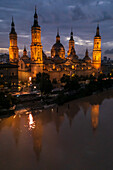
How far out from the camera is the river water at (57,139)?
13.2 metres

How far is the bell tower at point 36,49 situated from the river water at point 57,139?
1961cm

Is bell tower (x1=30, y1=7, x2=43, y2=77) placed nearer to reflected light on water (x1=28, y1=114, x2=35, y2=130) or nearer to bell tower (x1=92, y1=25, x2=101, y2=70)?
reflected light on water (x1=28, y1=114, x2=35, y2=130)

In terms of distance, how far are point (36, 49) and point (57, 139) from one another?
99.5ft

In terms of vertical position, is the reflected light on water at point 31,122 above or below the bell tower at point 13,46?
below

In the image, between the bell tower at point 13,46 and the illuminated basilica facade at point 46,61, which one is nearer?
the illuminated basilica facade at point 46,61

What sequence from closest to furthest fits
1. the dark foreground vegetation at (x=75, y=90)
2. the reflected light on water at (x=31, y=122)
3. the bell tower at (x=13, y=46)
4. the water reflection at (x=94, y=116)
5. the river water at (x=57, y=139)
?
the river water at (x=57, y=139) → the reflected light on water at (x=31, y=122) → the water reflection at (x=94, y=116) → the dark foreground vegetation at (x=75, y=90) → the bell tower at (x=13, y=46)

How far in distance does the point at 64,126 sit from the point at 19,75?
30052 millimetres

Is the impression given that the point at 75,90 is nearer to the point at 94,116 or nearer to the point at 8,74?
the point at 94,116

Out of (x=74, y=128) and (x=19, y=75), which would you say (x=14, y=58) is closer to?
(x=19, y=75)

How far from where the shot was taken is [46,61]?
164ft

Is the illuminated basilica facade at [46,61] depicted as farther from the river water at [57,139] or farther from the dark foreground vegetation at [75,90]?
the river water at [57,139]

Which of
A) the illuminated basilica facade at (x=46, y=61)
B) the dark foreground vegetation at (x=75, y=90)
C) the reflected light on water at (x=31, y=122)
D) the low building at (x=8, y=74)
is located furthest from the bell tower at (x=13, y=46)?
the reflected light on water at (x=31, y=122)

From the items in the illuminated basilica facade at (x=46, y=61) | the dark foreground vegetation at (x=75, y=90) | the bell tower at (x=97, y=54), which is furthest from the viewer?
the bell tower at (x=97, y=54)

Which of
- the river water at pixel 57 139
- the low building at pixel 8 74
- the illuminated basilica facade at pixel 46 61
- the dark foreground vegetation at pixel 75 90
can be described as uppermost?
the illuminated basilica facade at pixel 46 61
